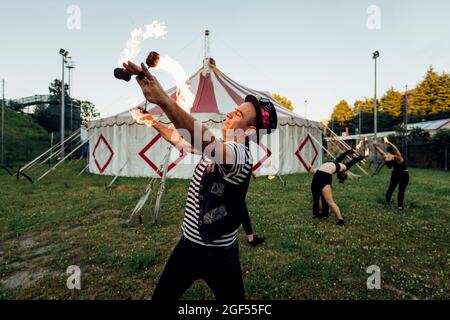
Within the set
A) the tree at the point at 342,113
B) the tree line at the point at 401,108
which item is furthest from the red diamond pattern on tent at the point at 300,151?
the tree at the point at 342,113

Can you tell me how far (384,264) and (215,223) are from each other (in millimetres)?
3983

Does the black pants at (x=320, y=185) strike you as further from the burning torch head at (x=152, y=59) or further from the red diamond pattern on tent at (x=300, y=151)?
the red diamond pattern on tent at (x=300, y=151)

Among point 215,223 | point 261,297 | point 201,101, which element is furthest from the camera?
point 201,101

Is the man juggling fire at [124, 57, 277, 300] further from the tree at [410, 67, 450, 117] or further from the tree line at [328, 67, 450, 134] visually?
the tree at [410, 67, 450, 117]

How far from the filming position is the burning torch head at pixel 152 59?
5.70 feet

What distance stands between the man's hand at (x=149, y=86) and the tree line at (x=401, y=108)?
35.9m

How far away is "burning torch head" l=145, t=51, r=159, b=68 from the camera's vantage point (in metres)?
1.74

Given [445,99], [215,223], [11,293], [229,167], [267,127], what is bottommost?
[11,293]

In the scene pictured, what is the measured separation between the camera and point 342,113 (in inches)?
3051

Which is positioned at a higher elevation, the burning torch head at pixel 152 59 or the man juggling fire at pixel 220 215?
the burning torch head at pixel 152 59

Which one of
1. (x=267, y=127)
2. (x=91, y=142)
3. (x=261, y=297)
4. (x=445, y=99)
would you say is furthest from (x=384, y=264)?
(x=445, y=99)

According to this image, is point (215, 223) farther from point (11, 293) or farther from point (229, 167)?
point (11, 293)
